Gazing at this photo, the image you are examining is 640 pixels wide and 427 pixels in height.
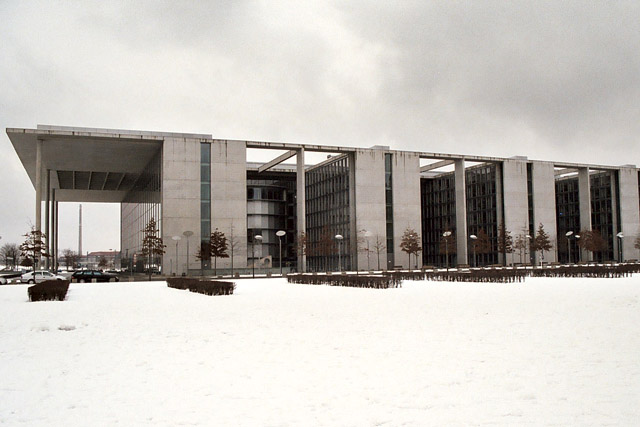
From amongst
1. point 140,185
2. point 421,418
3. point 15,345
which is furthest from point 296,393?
point 140,185

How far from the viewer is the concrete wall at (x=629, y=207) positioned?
83062 millimetres

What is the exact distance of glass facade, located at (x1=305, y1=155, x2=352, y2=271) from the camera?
7349 cm

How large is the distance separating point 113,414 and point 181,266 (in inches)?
2112

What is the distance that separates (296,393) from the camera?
744 cm

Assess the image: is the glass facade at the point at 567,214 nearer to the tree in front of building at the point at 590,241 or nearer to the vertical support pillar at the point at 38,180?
the tree in front of building at the point at 590,241

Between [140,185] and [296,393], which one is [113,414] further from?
[140,185]

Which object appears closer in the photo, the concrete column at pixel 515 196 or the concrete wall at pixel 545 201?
the concrete column at pixel 515 196

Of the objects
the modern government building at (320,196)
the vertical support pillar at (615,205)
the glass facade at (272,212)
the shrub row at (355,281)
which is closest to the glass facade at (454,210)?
the modern government building at (320,196)

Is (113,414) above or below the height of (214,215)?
below

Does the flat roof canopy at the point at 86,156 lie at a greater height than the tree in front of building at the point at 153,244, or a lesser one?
greater

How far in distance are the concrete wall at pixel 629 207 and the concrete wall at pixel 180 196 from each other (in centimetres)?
6110

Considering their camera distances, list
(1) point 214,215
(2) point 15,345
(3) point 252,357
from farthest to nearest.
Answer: (1) point 214,215 → (2) point 15,345 → (3) point 252,357

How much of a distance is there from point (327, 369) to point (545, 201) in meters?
75.1

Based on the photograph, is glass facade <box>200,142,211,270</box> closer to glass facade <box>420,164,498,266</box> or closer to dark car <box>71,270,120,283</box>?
dark car <box>71,270,120,283</box>
